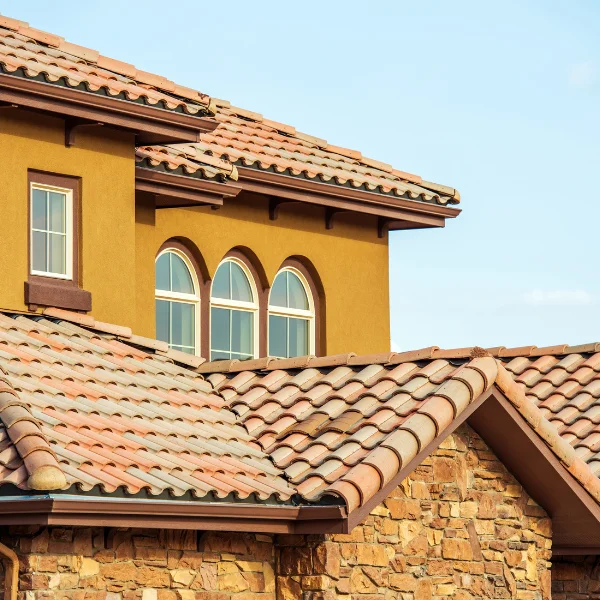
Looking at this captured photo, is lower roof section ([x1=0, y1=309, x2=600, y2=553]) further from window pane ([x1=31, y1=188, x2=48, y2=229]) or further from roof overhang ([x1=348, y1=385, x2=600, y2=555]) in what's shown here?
window pane ([x1=31, y1=188, x2=48, y2=229])

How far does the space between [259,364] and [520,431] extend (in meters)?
2.91

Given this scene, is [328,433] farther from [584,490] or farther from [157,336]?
[157,336]

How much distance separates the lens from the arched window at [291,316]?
61.5 feet

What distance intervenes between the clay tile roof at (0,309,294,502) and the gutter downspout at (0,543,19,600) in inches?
22.4

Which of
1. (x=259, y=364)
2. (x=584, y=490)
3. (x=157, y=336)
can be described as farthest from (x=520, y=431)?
(x=157, y=336)

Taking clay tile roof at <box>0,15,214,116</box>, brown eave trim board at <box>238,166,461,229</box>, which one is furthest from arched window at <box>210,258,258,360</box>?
clay tile roof at <box>0,15,214,116</box>

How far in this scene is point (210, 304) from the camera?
17.8 m

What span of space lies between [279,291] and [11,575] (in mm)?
8774

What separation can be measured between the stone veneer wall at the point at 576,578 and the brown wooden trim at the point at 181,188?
18.3ft

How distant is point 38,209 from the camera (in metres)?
15.4

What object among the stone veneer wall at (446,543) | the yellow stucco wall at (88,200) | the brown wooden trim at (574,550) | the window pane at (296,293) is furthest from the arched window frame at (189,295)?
the brown wooden trim at (574,550)

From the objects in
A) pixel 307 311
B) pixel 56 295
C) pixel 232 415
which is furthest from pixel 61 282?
pixel 307 311

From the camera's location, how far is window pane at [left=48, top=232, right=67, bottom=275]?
15.5m

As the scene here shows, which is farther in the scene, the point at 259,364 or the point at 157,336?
the point at 157,336
